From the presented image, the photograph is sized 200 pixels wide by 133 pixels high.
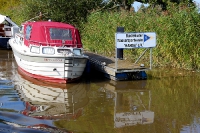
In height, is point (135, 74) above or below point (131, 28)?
below

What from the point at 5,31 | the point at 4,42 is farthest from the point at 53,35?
the point at 5,31

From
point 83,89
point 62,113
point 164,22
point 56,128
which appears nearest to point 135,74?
point 83,89

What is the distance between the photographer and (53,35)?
13.3 meters

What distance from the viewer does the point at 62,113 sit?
902 cm

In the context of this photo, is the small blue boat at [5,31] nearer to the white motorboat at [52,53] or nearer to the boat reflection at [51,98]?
the white motorboat at [52,53]

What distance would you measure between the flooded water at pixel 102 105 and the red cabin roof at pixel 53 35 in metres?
1.52

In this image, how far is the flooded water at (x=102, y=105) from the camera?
26.2 ft

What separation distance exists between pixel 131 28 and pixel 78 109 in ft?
28.3

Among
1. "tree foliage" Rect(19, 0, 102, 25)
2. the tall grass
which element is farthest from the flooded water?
"tree foliage" Rect(19, 0, 102, 25)

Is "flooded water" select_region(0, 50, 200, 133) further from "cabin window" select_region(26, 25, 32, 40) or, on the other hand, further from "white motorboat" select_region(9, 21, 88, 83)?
"cabin window" select_region(26, 25, 32, 40)

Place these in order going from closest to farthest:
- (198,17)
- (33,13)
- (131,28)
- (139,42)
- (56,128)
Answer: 1. (56,128)
2. (139,42)
3. (198,17)
4. (131,28)
5. (33,13)

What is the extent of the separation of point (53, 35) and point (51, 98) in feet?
11.6

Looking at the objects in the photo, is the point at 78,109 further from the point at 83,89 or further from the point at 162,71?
the point at 162,71

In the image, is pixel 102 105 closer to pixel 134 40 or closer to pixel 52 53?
pixel 52 53
